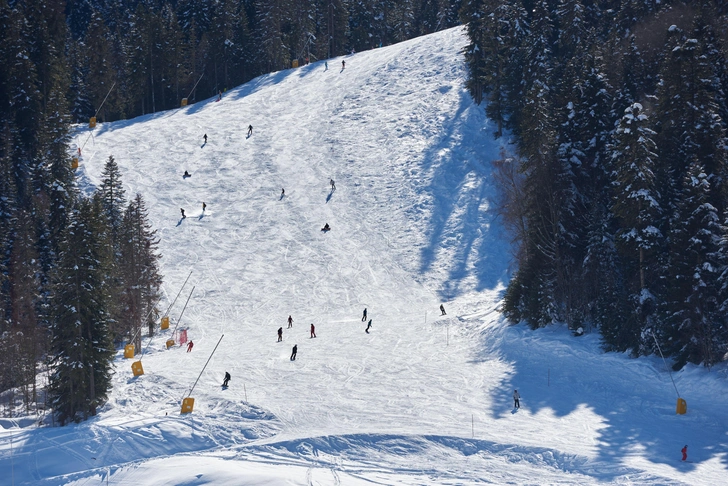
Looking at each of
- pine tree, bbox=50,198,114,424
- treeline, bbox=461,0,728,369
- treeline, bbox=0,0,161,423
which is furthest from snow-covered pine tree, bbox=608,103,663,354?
treeline, bbox=0,0,161,423

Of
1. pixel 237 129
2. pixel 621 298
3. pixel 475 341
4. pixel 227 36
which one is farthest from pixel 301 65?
pixel 621 298

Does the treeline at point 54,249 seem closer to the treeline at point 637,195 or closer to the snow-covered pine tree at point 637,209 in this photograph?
the treeline at point 637,195

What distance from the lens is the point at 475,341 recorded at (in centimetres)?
3856

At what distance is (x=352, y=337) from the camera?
131 ft

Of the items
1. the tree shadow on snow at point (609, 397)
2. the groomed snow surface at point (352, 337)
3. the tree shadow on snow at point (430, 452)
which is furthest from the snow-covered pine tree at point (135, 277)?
the tree shadow on snow at point (609, 397)

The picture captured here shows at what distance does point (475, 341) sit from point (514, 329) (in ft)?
7.80

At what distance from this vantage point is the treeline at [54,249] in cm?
3128

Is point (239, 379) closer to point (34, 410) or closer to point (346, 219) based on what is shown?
point (34, 410)

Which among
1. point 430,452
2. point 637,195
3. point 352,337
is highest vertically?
point 637,195

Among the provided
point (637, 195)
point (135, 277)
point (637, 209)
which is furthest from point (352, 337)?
point (637, 195)

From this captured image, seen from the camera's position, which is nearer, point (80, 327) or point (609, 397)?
point (609, 397)

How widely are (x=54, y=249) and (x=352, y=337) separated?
915 inches

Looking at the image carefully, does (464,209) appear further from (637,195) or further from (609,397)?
(609,397)

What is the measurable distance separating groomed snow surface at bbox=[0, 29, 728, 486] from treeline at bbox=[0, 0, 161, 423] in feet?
8.26
